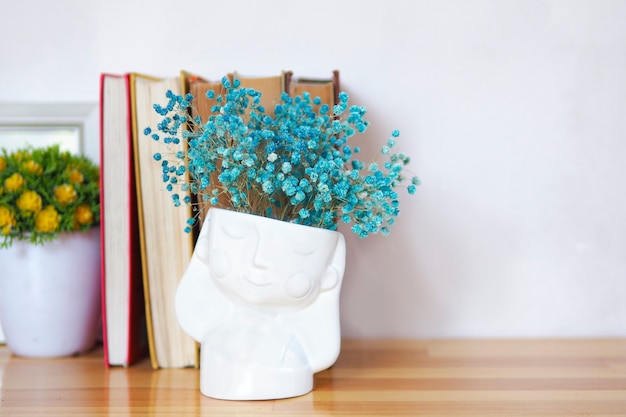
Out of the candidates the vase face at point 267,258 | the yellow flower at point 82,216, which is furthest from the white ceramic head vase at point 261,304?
the yellow flower at point 82,216

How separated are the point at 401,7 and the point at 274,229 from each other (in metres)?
0.56

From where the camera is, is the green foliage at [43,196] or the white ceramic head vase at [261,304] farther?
the green foliage at [43,196]

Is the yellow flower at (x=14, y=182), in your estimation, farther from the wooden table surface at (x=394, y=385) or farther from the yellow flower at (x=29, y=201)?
the wooden table surface at (x=394, y=385)

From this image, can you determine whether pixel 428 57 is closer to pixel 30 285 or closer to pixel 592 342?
pixel 592 342

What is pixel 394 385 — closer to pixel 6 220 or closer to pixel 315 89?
pixel 315 89

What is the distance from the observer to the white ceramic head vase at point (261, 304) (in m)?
0.93

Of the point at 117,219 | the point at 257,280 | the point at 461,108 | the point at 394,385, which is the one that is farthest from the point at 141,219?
the point at 461,108

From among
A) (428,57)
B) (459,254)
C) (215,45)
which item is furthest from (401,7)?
(459,254)

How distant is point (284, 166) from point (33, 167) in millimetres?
482

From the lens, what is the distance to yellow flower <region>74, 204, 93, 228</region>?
45.8 inches

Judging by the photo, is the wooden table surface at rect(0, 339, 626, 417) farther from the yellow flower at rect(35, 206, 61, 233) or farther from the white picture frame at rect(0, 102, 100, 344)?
the white picture frame at rect(0, 102, 100, 344)

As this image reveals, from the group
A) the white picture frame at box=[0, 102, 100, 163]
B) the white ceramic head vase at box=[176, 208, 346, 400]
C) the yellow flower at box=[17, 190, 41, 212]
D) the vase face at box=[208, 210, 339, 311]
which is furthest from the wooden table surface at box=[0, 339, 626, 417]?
the white picture frame at box=[0, 102, 100, 163]

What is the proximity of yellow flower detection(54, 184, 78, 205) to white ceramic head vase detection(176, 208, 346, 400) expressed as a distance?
0.28 meters

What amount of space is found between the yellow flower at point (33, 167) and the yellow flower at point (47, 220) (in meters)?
0.07
